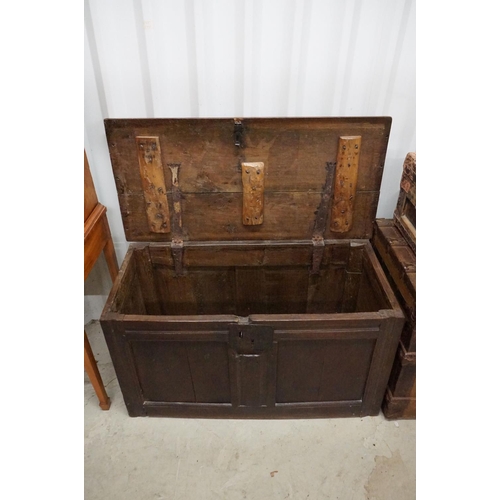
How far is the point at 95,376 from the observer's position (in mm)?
1549

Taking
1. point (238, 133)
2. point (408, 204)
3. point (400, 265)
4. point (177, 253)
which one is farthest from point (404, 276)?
point (177, 253)

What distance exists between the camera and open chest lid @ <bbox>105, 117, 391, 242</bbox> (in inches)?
57.6

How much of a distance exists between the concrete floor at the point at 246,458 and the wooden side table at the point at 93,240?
15cm

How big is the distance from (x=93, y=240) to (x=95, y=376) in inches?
22.0

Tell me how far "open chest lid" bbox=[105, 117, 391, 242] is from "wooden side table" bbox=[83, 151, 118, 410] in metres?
0.11

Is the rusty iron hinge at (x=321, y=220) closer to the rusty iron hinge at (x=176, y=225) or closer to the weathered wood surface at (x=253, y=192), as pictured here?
the weathered wood surface at (x=253, y=192)

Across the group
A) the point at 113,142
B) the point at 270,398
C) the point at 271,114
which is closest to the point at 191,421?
the point at 270,398

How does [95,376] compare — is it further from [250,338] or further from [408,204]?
[408,204]

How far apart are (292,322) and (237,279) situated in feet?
1.92

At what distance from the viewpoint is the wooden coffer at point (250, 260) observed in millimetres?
1356

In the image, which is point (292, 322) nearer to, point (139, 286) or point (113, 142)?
point (139, 286)

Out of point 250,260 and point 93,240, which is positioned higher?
point 93,240

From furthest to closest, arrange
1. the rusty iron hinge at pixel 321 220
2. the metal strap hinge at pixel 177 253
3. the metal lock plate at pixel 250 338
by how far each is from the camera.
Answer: the metal strap hinge at pixel 177 253, the rusty iron hinge at pixel 321 220, the metal lock plate at pixel 250 338

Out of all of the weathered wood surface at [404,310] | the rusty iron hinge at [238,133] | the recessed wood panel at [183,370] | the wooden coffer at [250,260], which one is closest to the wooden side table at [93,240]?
the wooden coffer at [250,260]
